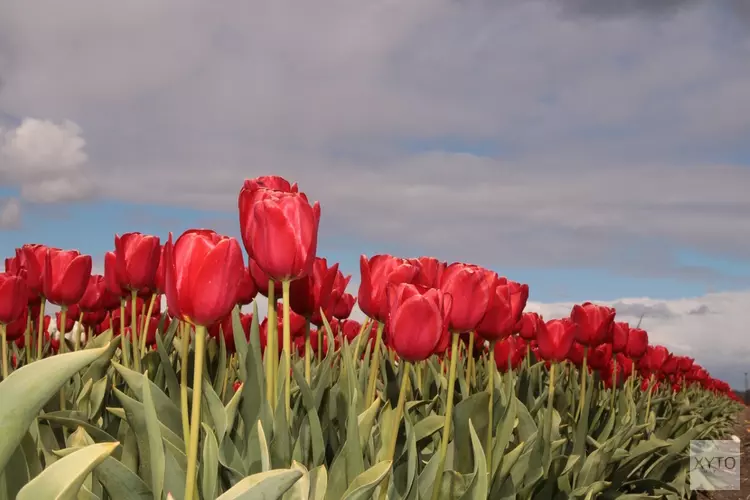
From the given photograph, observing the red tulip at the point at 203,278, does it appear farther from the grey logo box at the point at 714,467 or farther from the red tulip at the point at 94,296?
the grey logo box at the point at 714,467

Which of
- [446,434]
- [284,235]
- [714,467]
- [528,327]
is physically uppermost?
[284,235]

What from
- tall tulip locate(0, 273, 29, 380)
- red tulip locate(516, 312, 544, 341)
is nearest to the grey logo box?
red tulip locate(516, 312, 544, 341)

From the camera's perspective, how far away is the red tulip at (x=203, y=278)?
→ 5.57ft

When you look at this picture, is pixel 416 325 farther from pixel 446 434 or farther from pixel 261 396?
pixel 261 396

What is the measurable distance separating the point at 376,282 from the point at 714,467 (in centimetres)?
783

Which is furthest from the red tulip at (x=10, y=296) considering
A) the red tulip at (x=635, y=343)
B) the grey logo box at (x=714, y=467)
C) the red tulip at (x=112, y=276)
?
the grey logo box at (x=714, y=467)

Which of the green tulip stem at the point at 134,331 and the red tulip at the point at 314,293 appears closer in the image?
the green tulip stem at the point at 134,331

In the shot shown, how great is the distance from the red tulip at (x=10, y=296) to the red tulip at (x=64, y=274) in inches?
5.4

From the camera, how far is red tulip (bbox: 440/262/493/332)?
2471 mm

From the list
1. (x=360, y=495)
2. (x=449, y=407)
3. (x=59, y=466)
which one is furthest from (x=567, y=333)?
(x=59, y=466)

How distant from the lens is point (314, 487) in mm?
2053

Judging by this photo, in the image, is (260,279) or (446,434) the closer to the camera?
(446,434)

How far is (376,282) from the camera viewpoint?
106 inches

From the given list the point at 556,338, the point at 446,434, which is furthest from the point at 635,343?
the point at 446,434
